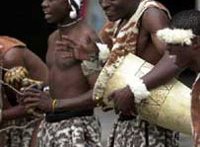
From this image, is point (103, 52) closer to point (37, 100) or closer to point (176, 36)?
point (37, 100)

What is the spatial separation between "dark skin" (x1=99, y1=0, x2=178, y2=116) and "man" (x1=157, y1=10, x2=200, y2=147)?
413 mm

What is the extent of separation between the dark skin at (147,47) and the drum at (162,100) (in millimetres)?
63

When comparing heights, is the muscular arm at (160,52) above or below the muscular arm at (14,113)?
above

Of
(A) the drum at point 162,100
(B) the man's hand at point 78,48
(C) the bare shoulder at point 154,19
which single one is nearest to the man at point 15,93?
(B) the man's hand at point 78,48

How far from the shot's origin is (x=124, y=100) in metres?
5.27

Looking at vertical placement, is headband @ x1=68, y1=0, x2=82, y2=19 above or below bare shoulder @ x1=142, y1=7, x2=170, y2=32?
above

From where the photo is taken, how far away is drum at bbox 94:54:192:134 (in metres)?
5.21

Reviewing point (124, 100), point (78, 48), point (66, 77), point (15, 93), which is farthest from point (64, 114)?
point (124, 100)

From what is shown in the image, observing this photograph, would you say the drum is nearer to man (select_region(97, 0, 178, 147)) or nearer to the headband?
man (select_region(97, 0, 178, 147))

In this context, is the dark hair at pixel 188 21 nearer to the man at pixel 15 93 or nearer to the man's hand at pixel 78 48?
the man's hand at pixel 78 48

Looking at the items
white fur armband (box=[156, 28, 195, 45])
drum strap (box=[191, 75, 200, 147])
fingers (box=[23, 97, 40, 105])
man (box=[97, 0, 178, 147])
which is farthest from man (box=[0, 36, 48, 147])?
drum strap (box=[191, 75, 200, 147])

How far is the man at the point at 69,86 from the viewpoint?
19.0ft

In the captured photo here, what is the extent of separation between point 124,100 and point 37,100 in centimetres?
83

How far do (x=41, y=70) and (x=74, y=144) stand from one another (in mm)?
898
